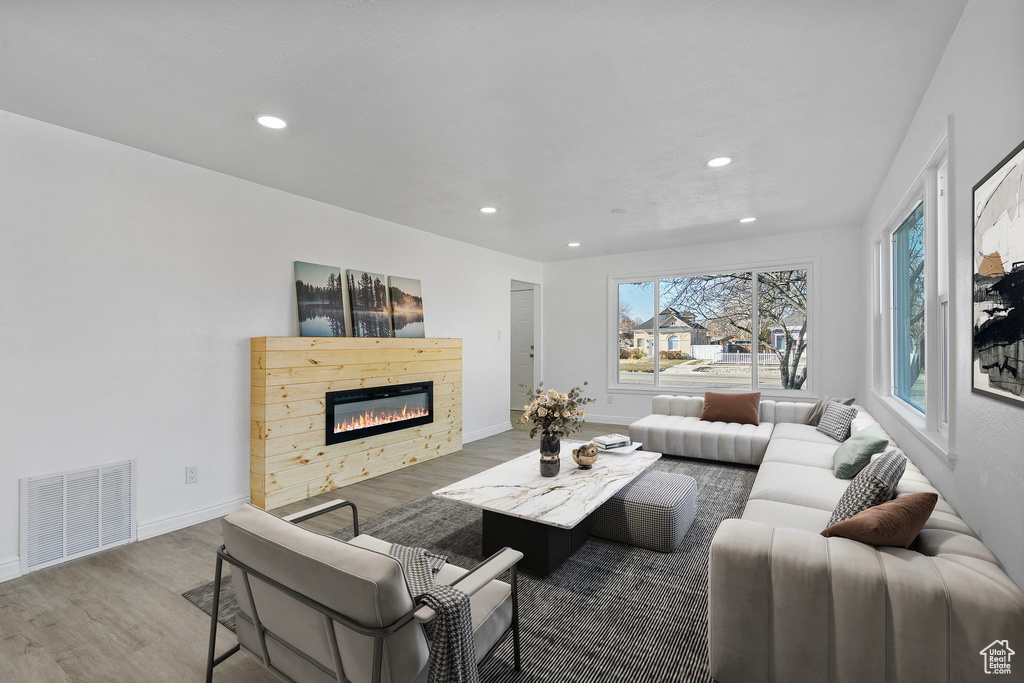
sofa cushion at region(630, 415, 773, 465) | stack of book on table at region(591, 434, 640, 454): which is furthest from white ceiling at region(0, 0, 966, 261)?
sofa cushion at region(630, 415, 773, 465)

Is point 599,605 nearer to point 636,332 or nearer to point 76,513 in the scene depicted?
point 76,513

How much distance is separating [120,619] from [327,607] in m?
1.75

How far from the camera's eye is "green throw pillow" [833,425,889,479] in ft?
9.33

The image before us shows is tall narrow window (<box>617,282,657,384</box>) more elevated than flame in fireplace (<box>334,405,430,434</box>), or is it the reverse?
tall narrow window (<box>617,282,657,384</box>)

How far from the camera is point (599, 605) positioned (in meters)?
2.27

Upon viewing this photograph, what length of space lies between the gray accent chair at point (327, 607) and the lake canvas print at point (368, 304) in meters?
3.09

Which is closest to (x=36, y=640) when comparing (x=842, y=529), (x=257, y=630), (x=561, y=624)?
(x=257, y=630)

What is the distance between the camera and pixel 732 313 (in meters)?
6.20

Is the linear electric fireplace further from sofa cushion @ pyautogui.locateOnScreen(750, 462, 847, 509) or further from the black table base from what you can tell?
sofa cushion @ pyautogui.locateOnScreen(750, 462, 847, 509)

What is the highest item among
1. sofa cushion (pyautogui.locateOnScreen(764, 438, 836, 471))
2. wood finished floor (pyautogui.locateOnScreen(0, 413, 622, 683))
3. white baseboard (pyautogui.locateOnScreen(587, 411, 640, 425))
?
sofa cushion (pyautogui.locateOnScreen(764, 438, 836, 471))

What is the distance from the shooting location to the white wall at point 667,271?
5387 millimetres

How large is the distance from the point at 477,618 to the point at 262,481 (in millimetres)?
2797

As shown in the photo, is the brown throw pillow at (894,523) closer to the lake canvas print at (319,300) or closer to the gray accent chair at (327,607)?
the gray accent chair at (327,607)

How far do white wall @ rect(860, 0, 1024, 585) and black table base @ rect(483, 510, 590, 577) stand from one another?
1.79 metres
